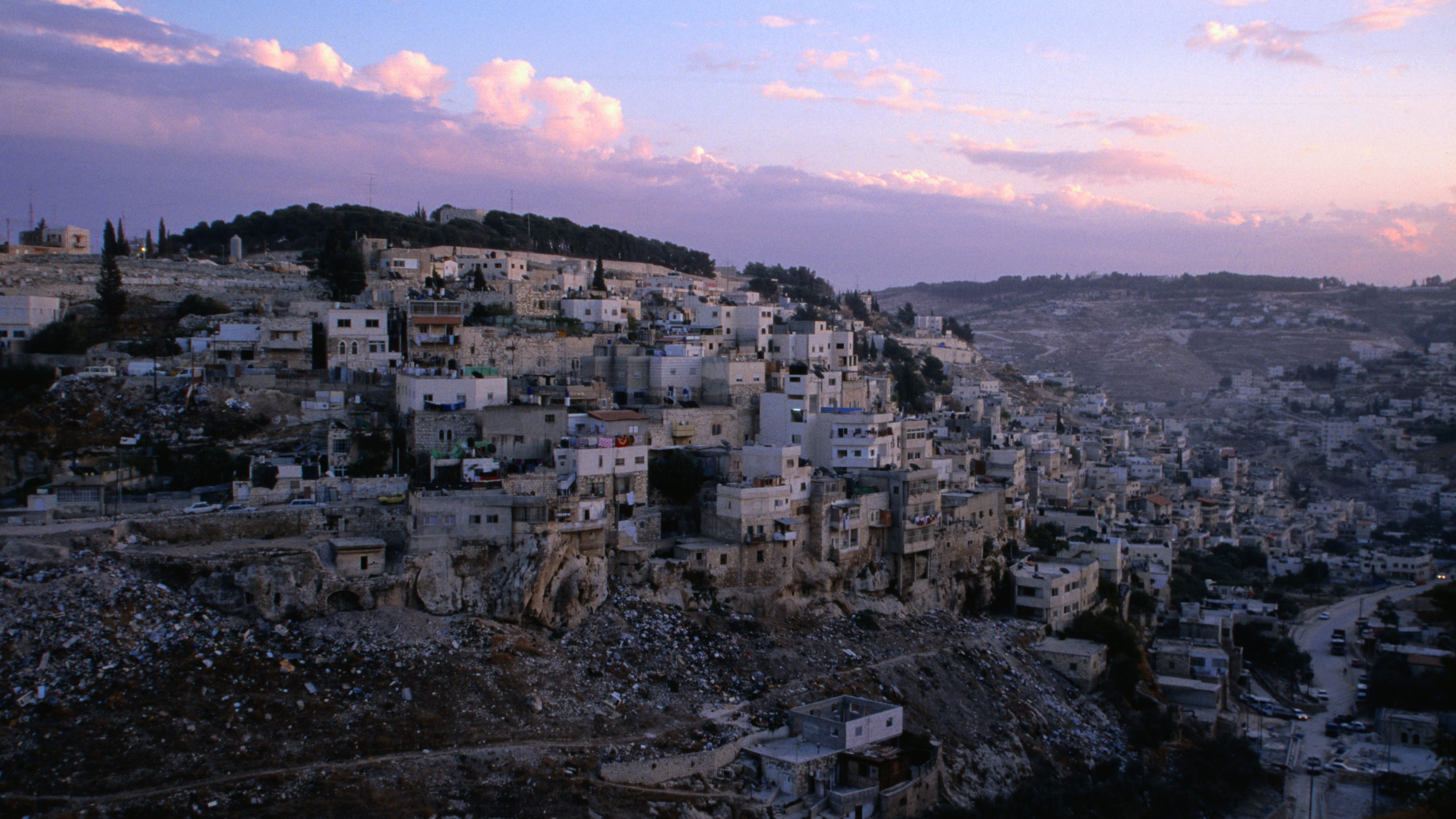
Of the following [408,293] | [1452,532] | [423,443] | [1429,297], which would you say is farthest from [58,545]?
[1429,297]

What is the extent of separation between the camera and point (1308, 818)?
77.4ft

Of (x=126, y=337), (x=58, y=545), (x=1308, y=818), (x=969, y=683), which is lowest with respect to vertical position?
(x=1308, y=818)

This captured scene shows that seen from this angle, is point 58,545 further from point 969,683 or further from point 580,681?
point 969,683

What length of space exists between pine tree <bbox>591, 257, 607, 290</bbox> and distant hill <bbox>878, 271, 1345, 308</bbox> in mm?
106106

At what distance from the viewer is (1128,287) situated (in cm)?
15075

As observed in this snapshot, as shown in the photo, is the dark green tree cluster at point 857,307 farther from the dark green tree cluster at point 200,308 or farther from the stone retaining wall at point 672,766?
the stone retaining wall at point 672,766

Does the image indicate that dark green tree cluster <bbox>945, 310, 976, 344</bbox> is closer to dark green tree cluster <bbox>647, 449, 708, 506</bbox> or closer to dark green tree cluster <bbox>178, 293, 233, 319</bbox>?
dark green tree cluster <bbox>178, 293, 233, 319</bbox>

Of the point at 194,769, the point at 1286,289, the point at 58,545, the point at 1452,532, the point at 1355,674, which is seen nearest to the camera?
the point at 194,769

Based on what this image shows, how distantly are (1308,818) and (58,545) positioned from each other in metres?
22.8

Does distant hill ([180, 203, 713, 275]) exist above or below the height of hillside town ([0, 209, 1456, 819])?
above

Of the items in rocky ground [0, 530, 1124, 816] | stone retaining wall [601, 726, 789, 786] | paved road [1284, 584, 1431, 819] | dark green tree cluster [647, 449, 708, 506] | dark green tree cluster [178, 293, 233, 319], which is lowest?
paved road [1284, 584, 1431, 819]

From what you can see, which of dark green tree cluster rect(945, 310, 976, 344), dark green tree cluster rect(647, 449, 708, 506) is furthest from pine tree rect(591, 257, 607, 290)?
dark green tree cluster rect(945, 310, 976, 344)

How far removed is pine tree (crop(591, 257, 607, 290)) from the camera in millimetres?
40531

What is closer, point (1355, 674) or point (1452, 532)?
point (1355, 674)
